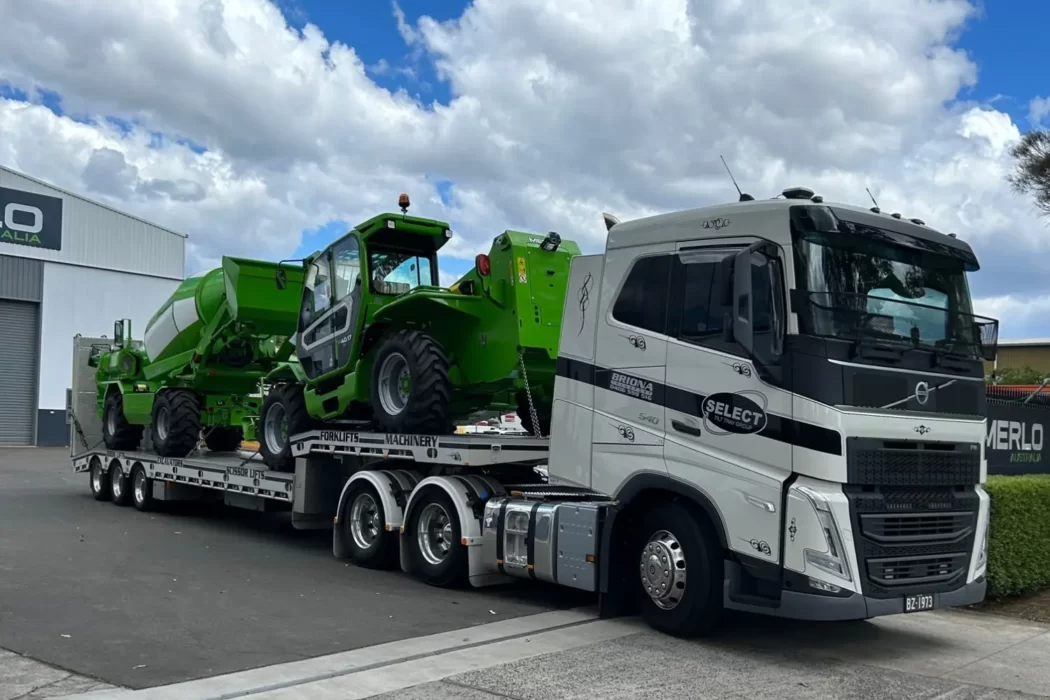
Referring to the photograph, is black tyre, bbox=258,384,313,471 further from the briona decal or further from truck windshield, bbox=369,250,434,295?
the briona decal

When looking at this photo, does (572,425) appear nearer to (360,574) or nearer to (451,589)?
(451,589)

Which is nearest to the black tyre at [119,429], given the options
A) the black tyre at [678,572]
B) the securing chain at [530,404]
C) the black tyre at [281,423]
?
the black tyre at [281,423]

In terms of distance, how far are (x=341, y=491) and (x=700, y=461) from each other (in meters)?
5.66

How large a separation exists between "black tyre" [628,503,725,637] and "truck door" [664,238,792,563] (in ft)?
0.90

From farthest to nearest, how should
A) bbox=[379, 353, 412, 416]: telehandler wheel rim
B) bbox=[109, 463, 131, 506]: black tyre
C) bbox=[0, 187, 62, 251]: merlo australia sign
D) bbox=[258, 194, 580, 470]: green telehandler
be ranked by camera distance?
bbox=[0, 187, 62, 251]: merlo australia sign → bbox=[109, 463, 131, 506]: black tyre → bbox=[379, 353, 412, 416]: telehandler wheel rim → bbox=[258, 194, 580, 470]: green telehandler

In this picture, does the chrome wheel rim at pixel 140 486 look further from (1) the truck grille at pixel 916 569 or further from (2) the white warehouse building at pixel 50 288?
(2) the white warehouse building at pixel 50 288

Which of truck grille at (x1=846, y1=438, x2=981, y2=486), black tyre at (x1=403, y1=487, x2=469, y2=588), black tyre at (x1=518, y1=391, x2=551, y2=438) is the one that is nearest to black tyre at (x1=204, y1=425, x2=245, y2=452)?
black tyre at (x1=518, y1=391, x2=551, y2=438)

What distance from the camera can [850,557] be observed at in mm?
6371

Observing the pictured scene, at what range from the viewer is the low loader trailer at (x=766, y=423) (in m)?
6.48

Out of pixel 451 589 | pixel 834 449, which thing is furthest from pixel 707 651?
pixel 451 589

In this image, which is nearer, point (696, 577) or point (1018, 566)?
point (696, 577)

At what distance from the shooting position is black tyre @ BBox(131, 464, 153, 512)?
15.9m

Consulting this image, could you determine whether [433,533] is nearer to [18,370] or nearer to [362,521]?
[362,521]

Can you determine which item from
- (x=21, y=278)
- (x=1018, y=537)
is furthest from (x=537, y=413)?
(x=21, y=278)
